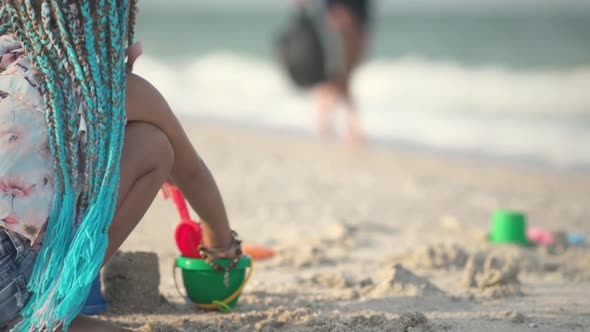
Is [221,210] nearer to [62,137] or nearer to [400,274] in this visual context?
[62,137]

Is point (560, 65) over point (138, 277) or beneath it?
over

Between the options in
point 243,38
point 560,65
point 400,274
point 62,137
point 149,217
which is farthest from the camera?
point 243,38

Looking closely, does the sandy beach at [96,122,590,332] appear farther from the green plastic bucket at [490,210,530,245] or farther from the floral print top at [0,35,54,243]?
the floral print top at [0,35,54,243]

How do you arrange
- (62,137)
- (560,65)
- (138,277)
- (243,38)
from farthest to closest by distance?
(243,38) < (560,65) < (138,277) < (62,137)

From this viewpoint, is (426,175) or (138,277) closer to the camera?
(138,277)

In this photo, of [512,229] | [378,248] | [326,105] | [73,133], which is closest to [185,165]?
[73,133]

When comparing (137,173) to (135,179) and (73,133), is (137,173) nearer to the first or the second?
(135,179)

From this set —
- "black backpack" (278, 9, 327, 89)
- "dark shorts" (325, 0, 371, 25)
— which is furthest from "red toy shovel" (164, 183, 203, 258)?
"dark shorts" (325, 0, 371, 25)

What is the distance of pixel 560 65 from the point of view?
1393cm

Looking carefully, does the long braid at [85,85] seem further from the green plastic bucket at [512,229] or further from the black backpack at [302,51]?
the black backpack at [302,51]

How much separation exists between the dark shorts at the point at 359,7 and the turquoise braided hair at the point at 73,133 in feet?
17.6

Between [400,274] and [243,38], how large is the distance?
1939cm

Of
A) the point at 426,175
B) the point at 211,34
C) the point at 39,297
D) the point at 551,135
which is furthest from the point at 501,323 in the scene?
the point at 211,34

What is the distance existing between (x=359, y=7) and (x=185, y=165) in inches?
207
